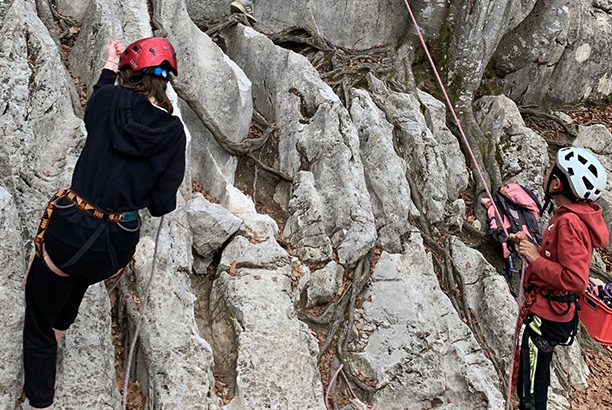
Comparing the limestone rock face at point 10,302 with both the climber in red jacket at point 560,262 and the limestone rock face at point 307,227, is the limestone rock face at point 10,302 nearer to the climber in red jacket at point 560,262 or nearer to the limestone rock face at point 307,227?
the limestone rock face at point 307,227

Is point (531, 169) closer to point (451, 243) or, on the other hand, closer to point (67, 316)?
point (451, 243)

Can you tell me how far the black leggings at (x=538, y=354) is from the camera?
5254mm

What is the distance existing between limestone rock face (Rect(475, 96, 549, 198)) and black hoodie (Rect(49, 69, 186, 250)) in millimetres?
8357

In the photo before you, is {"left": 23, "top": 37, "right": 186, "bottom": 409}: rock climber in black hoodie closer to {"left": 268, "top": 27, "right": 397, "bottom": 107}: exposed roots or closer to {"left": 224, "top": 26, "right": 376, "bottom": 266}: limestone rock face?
{"left": 224, "top": 26, "right": 376, "bottom": 266}: limestone rock face

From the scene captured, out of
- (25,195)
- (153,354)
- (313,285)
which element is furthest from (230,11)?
(153,354)

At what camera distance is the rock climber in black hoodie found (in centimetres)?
319

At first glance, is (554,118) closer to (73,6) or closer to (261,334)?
(261,334)

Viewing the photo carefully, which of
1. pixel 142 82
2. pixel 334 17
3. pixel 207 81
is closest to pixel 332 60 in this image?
pixel 334 17

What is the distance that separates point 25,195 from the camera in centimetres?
450

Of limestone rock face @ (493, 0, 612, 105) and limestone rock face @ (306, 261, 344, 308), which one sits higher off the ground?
limestone rock face @ (493, 0, 612, 105)

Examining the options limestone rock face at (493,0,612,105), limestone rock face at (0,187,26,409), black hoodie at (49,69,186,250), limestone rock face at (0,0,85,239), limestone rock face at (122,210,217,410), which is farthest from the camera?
limestone rock face at (493,0,612,105)

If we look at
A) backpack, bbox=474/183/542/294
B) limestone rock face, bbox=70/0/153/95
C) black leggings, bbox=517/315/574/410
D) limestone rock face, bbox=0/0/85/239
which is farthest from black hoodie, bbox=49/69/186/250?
backpack, bbox=474/183/542/294

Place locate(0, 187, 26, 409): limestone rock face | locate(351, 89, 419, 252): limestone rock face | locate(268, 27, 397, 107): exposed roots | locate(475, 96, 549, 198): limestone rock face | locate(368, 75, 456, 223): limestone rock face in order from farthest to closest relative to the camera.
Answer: locate(475, 96, 549, 198): limestone rock face → locate(268, 27, 397, 107): exposed roots → locate(368, 75, 456, 223): limestone rock face → locate(351, 89, 419, 252): limestone rock face → locate(0, 187, 26, 409): limestone rock face

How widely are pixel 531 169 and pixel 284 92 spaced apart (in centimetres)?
523
